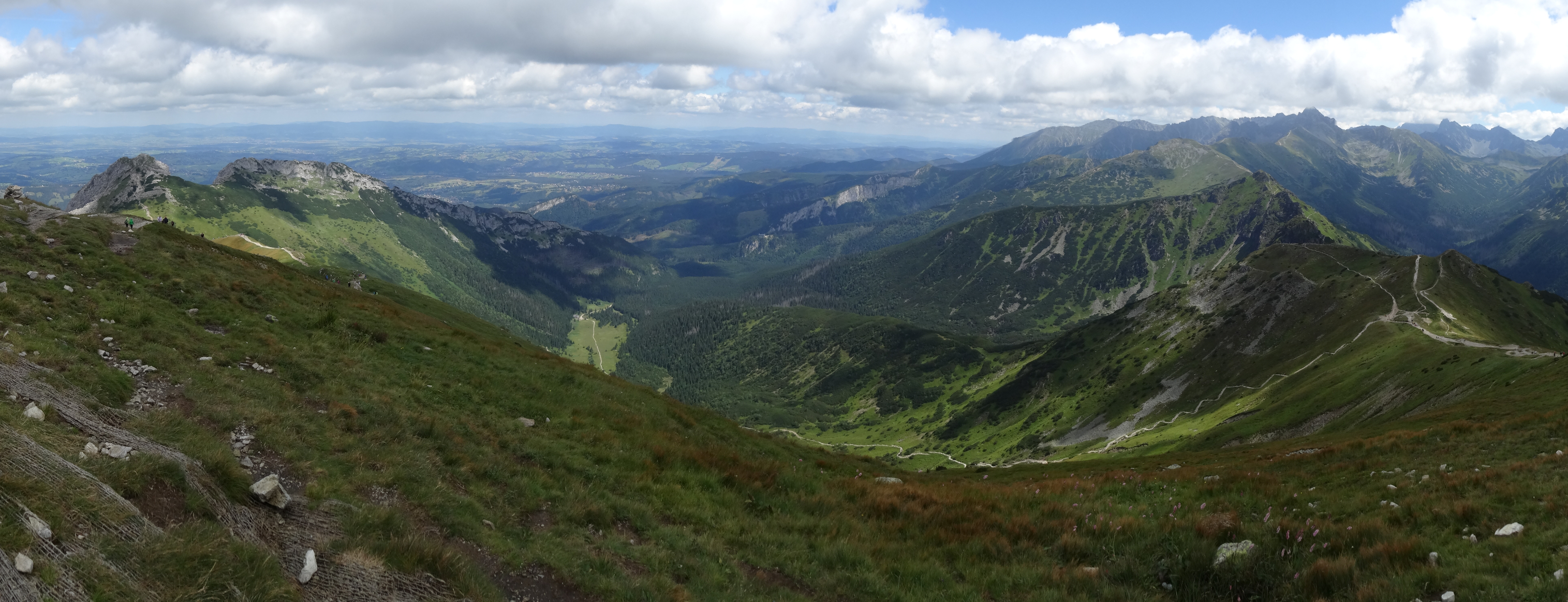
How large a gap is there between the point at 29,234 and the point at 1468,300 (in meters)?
214

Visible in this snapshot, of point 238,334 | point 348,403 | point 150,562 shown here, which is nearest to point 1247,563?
point 150,562

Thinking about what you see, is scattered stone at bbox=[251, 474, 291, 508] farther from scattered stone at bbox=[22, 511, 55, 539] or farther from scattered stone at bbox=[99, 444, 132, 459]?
scattered stone at bbox=[22, 511, 55, 539]

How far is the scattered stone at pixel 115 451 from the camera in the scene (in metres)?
12.9

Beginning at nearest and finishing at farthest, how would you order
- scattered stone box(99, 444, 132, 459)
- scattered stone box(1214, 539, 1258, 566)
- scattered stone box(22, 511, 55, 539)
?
scattered stone box(22, 511, 55, 539) → scattered stone box(99, 444, 132, 459) → scattered stone box(1214, 539, 1258, 566)

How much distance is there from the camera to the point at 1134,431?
456 ft

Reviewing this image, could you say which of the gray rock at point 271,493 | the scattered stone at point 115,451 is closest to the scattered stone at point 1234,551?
the gray rock at point 271,493

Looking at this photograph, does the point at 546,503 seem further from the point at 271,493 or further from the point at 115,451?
the point at 115,451

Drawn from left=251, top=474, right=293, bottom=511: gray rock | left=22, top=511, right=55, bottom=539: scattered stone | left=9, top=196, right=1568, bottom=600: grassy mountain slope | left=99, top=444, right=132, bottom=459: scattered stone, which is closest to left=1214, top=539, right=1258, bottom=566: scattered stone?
left=9, top=196, right=1568, bottom=600: grassy mountain slope

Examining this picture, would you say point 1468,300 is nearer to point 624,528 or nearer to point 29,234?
point 624,528

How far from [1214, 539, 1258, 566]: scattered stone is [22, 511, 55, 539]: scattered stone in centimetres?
2167

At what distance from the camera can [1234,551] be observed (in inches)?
578

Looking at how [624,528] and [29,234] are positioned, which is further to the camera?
[29,234]

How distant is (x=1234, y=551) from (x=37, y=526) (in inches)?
884

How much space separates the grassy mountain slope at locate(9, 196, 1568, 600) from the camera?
11484 mm
